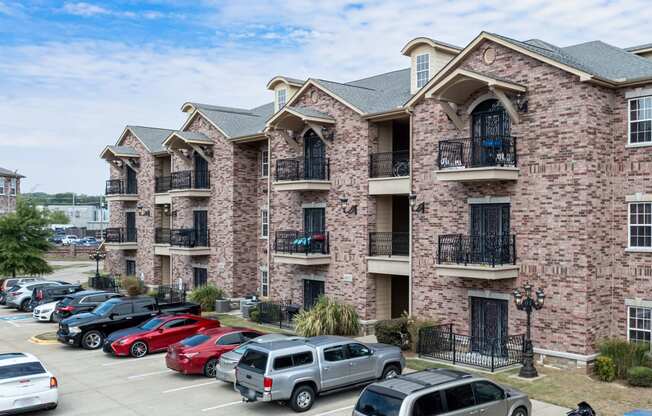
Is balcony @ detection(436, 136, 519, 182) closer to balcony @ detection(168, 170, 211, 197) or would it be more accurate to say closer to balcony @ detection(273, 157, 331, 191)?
balcony @ detection(273, 157, 331, 191)

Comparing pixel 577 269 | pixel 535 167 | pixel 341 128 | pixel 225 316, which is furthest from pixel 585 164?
pixel 225 316

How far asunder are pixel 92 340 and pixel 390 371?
41.0ft

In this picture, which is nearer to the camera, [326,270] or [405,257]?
[405,257]

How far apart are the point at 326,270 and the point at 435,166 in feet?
24.8

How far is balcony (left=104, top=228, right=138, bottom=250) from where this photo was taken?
1706 inches

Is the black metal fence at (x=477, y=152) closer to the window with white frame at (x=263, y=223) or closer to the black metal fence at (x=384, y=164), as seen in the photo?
the black metal fence at (x=384, y=164)

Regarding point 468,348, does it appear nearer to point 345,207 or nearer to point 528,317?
point 528,317

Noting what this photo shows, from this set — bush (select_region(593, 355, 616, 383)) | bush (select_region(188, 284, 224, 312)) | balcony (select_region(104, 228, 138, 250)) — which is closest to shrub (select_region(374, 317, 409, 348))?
bush (select_region(593, 355, 616, 383))

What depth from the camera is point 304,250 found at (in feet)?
92.8

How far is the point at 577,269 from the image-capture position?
19297 millimetres

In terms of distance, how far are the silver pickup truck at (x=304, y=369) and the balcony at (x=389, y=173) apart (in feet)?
29.4

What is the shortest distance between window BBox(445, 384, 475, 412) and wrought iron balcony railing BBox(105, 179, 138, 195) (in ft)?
116

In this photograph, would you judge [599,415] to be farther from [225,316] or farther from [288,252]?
[225,316]

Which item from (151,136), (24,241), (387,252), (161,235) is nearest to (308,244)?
(387,252)
